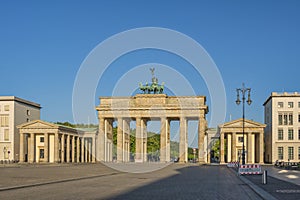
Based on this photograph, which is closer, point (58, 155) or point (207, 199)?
point (207, 199)

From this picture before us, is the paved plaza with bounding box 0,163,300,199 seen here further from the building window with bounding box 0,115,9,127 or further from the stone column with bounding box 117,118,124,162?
the building window with bounding box 0,115,9,127

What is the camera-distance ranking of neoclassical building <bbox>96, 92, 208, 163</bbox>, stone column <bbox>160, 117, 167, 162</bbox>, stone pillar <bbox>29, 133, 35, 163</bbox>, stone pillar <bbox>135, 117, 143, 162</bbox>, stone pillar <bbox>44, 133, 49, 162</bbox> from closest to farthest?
neoclassical building <bbox>96, 92, 208, 163</bbox> < stone column <bbox>160, 117, 167, 162</bbox> < stone pillar <bbox>44, 133, 49, 162</bbox> < stone pillar <bbox>135, 117, 143, 162</bbox> < stone pillar <bbox>29, 133, 35, 163</bbox>

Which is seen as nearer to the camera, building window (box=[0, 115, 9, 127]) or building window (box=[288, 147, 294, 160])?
building window (box=[288, 147, 294, 160])

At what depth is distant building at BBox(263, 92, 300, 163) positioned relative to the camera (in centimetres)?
11138

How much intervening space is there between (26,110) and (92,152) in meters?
21.2

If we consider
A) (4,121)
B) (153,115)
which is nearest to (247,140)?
(153,115)

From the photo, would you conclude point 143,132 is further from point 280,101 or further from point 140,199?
point 140,199

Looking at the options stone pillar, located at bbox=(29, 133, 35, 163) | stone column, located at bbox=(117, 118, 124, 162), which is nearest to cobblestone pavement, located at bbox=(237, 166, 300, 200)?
stone column, located at bbox=(117, 118, 124, 162)

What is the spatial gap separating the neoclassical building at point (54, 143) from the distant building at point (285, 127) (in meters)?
43.2

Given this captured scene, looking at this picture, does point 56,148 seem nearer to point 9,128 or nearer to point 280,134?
point 9,128

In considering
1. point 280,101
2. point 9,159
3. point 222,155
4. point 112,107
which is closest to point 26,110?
point 9,159

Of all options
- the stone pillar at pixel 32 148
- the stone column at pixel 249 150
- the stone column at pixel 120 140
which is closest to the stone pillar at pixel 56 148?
the stone pillar at pixel 32 148

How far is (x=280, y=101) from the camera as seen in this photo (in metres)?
113

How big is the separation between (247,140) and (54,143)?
4237 cm
